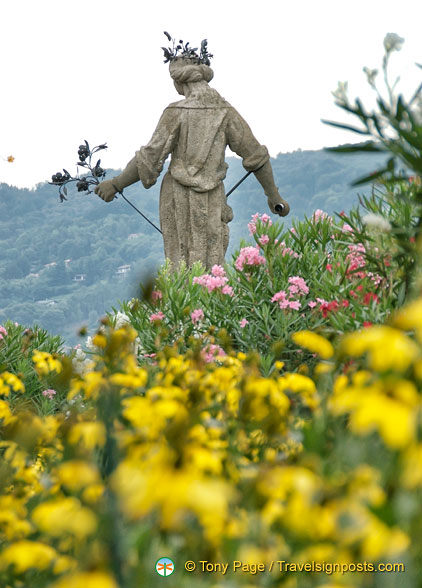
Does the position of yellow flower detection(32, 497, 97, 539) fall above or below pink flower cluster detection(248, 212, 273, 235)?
below

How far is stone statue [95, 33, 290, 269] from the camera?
746 cm

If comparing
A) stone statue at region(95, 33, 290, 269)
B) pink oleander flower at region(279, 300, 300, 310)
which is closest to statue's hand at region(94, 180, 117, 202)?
stone statue at region(95, 33, 290, 269)

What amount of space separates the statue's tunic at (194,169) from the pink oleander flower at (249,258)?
96.8 inches

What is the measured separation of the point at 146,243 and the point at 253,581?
148 ft

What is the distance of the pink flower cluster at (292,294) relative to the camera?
16.3ft

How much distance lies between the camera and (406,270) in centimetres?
320

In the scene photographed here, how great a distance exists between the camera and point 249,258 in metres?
5.13

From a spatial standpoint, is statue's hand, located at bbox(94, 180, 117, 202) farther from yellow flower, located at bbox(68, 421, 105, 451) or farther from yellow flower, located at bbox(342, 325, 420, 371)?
yellow flower, located at bbox(342, 325, 420, 371)

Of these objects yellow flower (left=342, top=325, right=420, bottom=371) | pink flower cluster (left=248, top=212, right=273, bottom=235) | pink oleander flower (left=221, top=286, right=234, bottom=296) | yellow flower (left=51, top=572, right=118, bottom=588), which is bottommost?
pink oleander flower (left=221, top=286, right=234, bottom=296)

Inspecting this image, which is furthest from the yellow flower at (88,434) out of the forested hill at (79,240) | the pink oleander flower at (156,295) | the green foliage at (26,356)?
the forested hill at (79,240)

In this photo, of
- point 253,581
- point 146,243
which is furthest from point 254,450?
point 146,243

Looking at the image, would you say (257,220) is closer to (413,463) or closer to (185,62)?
(185,62)

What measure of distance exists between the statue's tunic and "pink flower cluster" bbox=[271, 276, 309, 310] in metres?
2.50

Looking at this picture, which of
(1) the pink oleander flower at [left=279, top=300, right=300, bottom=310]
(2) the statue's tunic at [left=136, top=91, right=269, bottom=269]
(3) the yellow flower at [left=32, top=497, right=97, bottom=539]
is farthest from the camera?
(2) the statue's tunic at [left=136, top=91, right=269, bottom=269]
